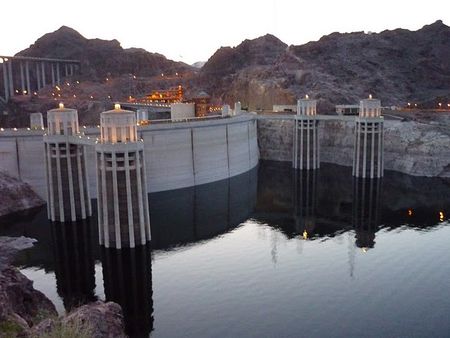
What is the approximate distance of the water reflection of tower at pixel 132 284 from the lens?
36.0 meters

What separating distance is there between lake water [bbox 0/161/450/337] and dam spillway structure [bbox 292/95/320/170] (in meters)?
19.6

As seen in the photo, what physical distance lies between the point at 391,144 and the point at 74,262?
218 feet

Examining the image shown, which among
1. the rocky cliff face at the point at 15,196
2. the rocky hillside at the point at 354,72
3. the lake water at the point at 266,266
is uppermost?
the rocky hillside at the point at 354,72

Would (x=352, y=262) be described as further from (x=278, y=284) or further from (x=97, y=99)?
(x=97, y=99)

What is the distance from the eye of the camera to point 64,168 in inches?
2267

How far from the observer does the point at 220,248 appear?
52469 mm

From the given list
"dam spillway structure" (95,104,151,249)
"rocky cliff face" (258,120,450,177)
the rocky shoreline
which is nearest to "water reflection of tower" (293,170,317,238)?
"rocky cliff face" (258,120,450,177)

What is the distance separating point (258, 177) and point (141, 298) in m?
54.4

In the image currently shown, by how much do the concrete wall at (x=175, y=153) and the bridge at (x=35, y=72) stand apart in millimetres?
110674

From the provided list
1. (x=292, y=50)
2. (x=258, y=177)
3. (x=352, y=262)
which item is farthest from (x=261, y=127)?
(x=352, y=262)

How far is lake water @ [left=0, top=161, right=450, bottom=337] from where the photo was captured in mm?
35781

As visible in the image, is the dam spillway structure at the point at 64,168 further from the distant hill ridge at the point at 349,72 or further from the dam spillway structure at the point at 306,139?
the distant hill ridge at the point at 349,72

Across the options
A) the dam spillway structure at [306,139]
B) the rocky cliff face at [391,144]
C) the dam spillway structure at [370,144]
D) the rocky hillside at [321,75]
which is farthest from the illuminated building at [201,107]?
the dam spillway structure at [370,144]

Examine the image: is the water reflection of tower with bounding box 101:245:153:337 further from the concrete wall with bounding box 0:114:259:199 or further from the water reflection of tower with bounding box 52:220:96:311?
the concrete wall with bounding box 0:114:259:199
